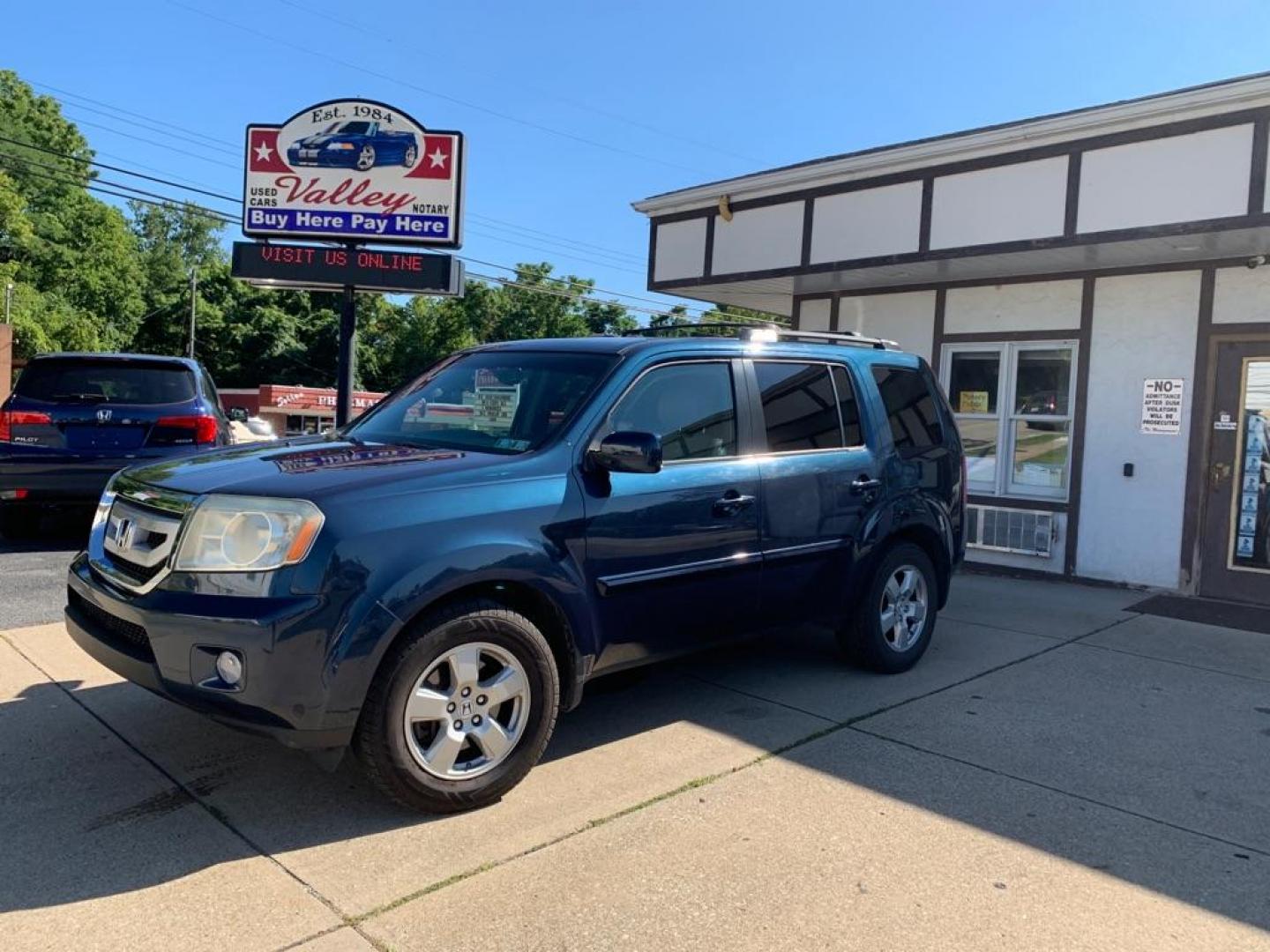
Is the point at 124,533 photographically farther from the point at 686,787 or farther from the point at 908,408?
the point at 908,408

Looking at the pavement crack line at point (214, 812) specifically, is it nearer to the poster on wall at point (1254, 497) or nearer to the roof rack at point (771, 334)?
the roof rack at point (771, 334)

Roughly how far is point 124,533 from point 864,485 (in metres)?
3.54

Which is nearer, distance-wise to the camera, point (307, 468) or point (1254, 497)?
point (307, 468)

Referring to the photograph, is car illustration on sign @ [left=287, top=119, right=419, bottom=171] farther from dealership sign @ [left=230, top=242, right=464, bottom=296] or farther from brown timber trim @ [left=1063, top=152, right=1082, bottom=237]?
brown timber trim @ [left=1063, top=152, right=1082, bottom=237]

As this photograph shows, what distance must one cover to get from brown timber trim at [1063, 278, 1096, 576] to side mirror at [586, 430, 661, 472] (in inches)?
256

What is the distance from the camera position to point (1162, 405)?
27.7 ft

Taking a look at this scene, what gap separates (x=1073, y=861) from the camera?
3312 mm

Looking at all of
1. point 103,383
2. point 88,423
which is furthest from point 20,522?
point 103,383

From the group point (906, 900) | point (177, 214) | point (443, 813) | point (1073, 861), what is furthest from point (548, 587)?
point (177, 214)

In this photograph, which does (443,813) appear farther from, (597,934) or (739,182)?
(739,182)

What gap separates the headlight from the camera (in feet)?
10.4

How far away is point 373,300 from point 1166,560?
6246 centimetres

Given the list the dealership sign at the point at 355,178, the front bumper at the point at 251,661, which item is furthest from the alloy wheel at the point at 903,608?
the dealership sign at the point at 355,178

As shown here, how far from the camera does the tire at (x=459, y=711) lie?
328 cm
